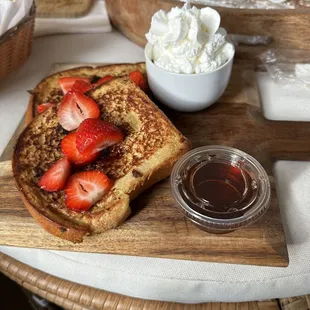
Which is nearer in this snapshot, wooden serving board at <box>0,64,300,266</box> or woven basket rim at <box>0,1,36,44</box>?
wooden serving board at <box>0,64,300,266</box>

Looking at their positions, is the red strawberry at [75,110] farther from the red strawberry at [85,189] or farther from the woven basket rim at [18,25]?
the woven basket rim at [18,25]

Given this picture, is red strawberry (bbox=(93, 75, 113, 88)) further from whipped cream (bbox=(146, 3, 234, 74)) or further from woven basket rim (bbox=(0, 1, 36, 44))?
woven basket rim (bbox=(0, 1, 36, 44))

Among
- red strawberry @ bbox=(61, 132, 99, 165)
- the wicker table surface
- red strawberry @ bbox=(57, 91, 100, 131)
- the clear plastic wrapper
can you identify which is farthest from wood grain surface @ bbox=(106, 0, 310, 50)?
the wicker table surface

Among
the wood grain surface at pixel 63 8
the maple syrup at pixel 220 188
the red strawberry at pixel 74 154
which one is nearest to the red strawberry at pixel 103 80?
the red strawberry at pixel 74 154

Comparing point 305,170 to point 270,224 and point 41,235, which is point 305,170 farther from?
point 41,235

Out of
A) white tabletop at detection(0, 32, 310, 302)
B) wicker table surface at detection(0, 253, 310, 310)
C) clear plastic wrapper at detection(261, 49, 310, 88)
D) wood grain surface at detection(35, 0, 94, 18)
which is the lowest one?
wicker table surface at detection(0, 253, 310, 310)

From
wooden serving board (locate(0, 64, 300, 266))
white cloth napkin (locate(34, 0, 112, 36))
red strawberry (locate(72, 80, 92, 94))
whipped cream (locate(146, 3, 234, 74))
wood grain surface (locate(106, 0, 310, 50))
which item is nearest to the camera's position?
wooden serving board (locate(0, 64, 300, 266))
